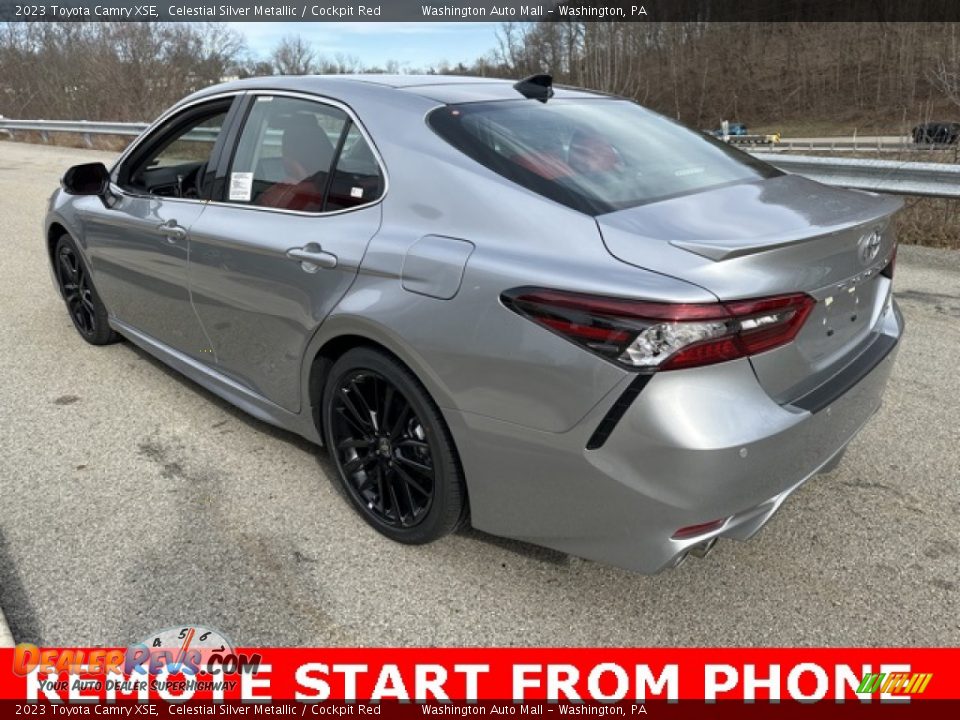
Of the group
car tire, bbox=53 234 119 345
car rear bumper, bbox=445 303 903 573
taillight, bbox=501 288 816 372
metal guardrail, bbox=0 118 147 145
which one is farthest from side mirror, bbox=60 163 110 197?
metal guardrail, bbox=0 118 147 145

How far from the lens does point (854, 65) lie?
5378 centimetres

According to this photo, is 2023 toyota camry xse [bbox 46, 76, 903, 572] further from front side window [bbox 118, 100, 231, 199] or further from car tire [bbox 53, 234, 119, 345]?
car tire [bbox 53, 234, 119, 345]

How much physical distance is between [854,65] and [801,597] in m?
61.2

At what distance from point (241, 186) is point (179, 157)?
1169 mm

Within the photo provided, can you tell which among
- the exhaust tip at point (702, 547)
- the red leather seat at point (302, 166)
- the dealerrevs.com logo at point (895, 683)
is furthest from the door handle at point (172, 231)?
the dealerrevs.com logo at point (895, 683)

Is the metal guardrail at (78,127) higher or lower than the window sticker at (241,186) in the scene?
higher

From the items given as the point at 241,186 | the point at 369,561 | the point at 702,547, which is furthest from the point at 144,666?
the point at 241,186

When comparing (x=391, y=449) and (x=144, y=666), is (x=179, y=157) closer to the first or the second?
(x=391, y=449)

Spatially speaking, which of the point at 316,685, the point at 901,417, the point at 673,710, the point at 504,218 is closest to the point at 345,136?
the point at 504,218

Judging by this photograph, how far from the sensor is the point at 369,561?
2752mm

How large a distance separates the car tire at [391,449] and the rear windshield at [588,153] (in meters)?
0.78

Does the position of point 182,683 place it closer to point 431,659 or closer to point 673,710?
point 431,659

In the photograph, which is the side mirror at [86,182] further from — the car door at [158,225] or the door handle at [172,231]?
the door handle at [172,231]

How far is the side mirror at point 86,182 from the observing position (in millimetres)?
4230
